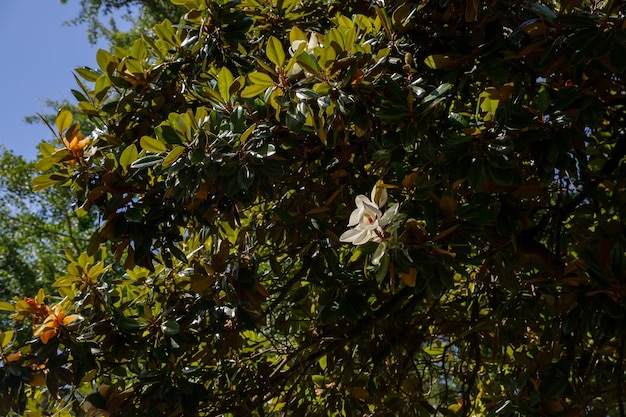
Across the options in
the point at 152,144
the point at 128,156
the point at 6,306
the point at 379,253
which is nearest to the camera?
the point at 379,253

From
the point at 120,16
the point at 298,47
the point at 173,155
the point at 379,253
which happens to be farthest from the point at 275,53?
the point at 120,16

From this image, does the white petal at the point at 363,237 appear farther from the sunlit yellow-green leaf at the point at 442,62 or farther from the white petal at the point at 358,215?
the sunlit yellow-green leaf at the point at 442,62

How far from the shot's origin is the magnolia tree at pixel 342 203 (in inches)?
73.2

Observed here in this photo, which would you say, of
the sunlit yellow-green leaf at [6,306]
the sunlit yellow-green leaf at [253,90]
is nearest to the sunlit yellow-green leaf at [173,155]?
the sunlit yellow-green leaf at [253,90]

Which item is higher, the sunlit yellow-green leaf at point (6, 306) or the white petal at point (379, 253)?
the sunlit yellow-green leaf at point (6, 306)

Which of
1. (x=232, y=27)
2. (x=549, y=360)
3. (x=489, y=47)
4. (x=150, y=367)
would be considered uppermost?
(x=232, y=27)

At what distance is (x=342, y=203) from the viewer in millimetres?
2494

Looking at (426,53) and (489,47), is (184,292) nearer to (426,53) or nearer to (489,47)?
(426,53)

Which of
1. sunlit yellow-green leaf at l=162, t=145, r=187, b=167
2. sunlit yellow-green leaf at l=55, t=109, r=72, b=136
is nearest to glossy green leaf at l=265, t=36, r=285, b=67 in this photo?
sunlit yellow-green leaf at l=162, t=145, r=187, b=167

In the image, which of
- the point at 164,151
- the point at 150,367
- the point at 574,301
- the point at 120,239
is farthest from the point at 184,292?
the point at 574,301

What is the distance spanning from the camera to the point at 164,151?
6.57 ft

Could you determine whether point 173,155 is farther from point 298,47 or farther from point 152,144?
point 298,47

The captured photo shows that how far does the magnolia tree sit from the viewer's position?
6.10 feet

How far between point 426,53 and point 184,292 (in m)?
1.19
